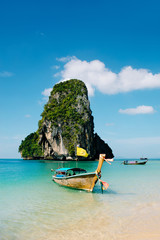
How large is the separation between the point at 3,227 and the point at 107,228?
11.3 feet

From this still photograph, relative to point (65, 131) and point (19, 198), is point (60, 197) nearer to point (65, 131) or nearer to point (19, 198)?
point (19, 198)

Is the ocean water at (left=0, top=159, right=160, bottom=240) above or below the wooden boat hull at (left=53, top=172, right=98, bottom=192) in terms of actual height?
below

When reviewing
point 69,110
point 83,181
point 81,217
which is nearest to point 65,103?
point 69,110

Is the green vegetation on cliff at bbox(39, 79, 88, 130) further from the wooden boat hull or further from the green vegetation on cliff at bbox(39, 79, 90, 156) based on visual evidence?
the wooden boat hull

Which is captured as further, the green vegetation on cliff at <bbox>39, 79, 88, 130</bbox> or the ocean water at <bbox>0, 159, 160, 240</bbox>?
the green vegetation on cliff at <bbox>39, 79, 88, 130</bbox>

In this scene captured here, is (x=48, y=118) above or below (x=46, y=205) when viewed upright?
above

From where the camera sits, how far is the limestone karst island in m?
59.1

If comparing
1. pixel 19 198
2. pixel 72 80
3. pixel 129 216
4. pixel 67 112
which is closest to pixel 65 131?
pixel 67 112

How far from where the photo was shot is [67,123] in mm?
61781

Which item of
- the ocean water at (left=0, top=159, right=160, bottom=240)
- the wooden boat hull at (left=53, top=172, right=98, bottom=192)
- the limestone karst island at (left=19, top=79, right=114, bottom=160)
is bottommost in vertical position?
the ocean water at (left=0, top=159, right=160, bottom=240)

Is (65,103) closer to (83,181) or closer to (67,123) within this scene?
(67,123)

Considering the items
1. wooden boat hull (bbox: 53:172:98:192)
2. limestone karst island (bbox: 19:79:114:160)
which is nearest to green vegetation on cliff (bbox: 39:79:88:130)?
limestone karst island (bbox: 19:79:114:160)

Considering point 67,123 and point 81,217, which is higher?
point 67,123

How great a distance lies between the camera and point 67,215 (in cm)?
726
